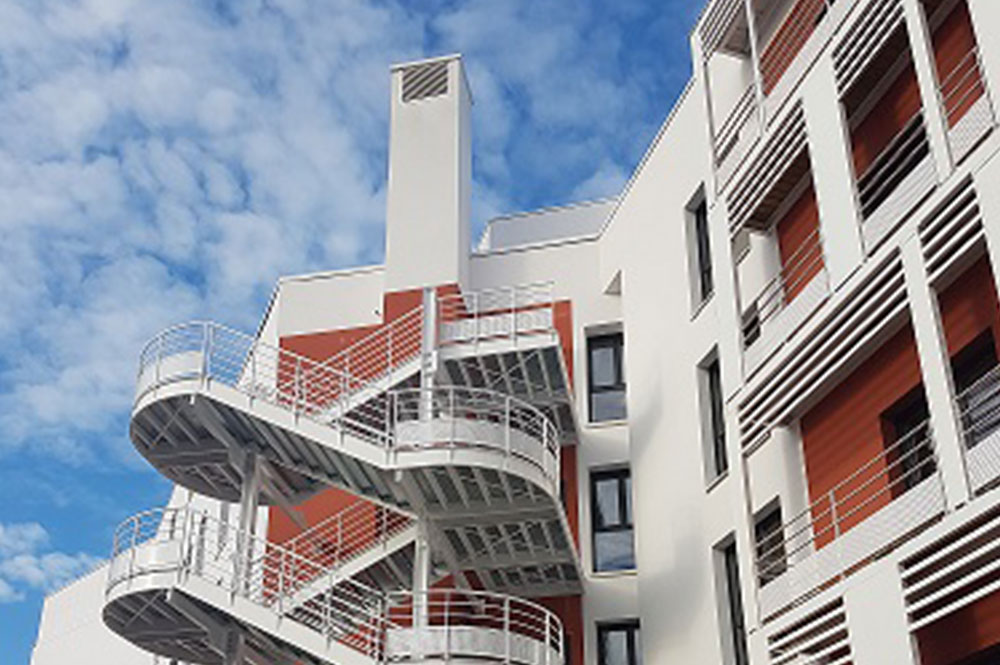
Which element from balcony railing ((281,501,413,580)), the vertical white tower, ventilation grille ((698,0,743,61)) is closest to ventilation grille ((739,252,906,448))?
ventilation grille ((698,0,743,61))

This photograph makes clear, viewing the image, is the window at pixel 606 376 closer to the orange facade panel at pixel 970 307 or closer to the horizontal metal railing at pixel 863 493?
the horizontal metal railing at pixel 863 493

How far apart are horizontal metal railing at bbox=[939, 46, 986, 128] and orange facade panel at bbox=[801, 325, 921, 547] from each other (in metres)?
2.31

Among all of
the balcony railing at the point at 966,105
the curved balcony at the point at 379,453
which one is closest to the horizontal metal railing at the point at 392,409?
the curved balcony at the point at 379,453

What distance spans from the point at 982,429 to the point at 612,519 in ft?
37.3

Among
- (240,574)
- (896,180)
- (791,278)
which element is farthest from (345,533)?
(896,180)

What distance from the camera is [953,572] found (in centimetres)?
1140

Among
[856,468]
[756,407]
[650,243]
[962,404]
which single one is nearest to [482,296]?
[650,243]

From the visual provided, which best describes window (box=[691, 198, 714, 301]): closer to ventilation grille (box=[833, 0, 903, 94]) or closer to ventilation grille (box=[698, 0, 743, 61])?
ventilation grille (box=[698, 0, 743, 61])

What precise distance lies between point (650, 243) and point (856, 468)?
32.7ft

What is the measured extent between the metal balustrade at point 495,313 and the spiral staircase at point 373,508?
5cm

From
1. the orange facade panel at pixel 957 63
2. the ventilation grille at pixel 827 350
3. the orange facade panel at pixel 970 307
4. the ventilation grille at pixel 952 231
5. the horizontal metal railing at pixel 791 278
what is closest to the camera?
the ventilation grille at pixel 952 231

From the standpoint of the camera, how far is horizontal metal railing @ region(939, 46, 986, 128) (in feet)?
41.1

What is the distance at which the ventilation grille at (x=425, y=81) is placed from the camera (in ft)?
87.7

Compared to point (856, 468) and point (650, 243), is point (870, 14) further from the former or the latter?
point (650, 243)
